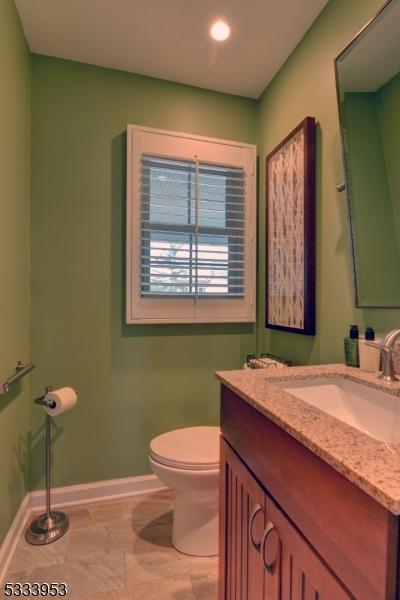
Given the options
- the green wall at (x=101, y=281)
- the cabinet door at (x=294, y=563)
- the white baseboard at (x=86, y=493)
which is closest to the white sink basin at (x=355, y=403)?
the cabinet door at (x=294, y=563)

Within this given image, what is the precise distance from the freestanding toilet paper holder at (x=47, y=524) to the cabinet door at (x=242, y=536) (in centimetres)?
96

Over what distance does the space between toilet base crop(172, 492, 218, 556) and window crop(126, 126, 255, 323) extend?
0.99 metres

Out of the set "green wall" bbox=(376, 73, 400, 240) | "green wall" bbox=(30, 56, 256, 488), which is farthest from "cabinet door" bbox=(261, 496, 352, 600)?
"green wall" bbox=(30, 56, 256, 488)

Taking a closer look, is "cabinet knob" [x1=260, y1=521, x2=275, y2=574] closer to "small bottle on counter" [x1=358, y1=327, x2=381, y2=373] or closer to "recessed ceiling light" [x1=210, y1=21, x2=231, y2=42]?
"small bottle on counter" [x1=358, y1=327, x2=381, y2=373]

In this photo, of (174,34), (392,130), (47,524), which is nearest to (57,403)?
(47,524)

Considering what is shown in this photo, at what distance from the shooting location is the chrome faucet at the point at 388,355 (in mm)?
1053

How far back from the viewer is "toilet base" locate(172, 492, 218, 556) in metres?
1.55

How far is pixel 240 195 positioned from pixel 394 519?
6.46ft

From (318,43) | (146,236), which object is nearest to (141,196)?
(146,236)

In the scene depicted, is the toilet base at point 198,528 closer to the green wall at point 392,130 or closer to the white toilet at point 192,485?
the white toilet at point 192,485

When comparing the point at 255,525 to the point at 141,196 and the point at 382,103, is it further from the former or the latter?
the point at 141,196

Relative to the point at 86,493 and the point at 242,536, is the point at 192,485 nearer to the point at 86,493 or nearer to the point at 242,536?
the point at 242,536

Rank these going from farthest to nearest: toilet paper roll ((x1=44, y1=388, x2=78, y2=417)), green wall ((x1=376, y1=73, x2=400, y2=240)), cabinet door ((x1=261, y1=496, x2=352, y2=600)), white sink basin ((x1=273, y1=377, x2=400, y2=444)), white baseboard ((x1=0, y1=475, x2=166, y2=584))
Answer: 1. white baseboard ((x1=0, y1=475, x2=166, y2=584))
2. toilet paper roll ((x1=44, y1=388, x2=78, y2=417))
3. green wall ((x1=376, y1=73, x2=400, y2=240))
4. white sink basin ((x1=273, y1=377, x2=400, y2=444))
5. cabinet door ((x1=261, y1=496, x2=352, y2=600))

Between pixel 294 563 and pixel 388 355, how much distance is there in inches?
27.0
